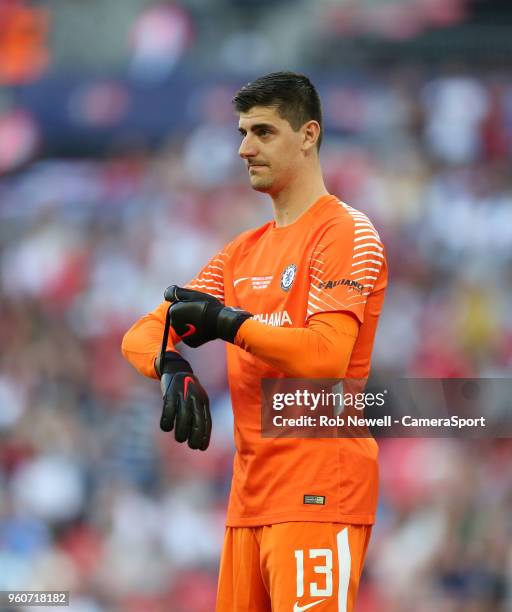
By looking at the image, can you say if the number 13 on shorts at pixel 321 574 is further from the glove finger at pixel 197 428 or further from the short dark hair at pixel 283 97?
the short dark hair at pixel 283 97

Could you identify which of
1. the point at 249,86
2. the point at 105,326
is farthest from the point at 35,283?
the point at 249,86

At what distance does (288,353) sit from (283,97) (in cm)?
85

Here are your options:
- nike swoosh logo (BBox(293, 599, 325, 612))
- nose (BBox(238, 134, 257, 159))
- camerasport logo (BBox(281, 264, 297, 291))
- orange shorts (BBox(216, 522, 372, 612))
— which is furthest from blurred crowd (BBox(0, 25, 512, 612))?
nose (BBox(238, 134, 257, 159))

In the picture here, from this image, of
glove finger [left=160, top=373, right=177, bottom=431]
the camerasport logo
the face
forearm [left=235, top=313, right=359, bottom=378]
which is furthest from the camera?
the face

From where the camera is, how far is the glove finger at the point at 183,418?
339 centimetres

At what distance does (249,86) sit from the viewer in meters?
3.70

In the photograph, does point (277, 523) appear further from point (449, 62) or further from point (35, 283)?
point (449, 62)

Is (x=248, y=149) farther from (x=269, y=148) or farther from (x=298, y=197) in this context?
(x=298, y=197)

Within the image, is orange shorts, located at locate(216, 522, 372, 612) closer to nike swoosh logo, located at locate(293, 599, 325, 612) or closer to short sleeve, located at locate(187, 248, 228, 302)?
nike swoosh logo, located at locate(293, 599, 325, 612)

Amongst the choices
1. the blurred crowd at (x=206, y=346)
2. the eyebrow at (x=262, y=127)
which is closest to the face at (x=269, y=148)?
the eyebrow at (x=262, y=127)

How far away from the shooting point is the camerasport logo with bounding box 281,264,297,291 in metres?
3.53

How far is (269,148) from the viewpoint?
3.66 m

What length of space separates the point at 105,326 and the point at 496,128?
393 cm

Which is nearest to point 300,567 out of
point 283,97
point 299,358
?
point 299,358
